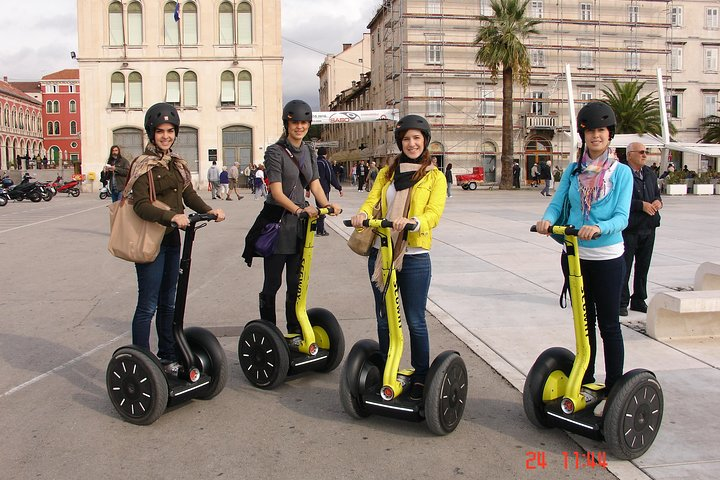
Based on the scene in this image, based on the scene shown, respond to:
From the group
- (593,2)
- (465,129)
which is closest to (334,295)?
(465,129)

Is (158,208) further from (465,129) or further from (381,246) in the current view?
(465,129)

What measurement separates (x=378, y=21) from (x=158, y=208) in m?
56.7

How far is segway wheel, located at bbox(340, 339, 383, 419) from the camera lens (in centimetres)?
427

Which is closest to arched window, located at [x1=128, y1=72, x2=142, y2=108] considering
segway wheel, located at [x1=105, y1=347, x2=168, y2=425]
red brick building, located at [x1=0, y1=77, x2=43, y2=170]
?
segway wheel, located at [x1=105, y1=347, x2=168, y2=425]

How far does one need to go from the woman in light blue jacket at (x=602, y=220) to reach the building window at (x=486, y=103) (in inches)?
1844

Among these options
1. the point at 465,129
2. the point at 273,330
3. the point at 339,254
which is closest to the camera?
the point at 273,330

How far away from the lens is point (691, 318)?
6.21 meters

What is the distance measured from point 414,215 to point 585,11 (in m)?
51.6

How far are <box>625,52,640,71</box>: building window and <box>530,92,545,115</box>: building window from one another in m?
6.90

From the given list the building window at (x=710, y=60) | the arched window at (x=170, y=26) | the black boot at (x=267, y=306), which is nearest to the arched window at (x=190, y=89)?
the arched window at (x=170, y=26)

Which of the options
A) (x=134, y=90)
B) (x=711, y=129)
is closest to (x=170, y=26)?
(x=134, y=90)

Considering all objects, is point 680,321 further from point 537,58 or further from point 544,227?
point 537,58

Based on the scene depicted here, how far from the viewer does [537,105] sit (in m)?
50.6

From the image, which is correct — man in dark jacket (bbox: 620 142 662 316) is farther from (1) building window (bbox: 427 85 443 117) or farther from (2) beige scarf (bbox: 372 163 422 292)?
(1) building window (bbox: 427 85 443 117)
